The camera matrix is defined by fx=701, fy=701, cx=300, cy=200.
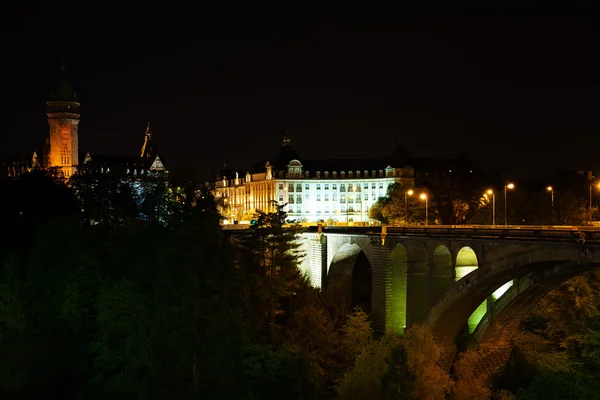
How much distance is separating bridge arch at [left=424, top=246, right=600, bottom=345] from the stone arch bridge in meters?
0.05

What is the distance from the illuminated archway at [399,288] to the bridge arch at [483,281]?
6774 mm

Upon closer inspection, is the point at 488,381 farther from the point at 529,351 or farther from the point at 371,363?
the point at 371,363

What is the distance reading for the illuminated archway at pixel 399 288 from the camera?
5619 centimetres

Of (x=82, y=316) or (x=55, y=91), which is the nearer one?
(x=82, y=316)

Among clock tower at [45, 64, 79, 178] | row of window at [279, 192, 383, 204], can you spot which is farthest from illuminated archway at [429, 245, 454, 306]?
row of window at [279, 192, 383, 204]

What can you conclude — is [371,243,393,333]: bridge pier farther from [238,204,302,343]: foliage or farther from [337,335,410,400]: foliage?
[337,335,410,400]: foliage

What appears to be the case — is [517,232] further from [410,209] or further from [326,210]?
[326,210]

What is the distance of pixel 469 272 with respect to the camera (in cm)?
4547

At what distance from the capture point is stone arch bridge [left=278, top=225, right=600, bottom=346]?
122 feet

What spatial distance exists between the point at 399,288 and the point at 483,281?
15.4 meters

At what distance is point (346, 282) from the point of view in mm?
79312

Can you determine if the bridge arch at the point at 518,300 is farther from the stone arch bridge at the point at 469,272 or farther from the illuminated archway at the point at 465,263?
the illuminated archway at the point at 465,263

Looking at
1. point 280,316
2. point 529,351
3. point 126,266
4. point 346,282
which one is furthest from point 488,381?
point 346,282

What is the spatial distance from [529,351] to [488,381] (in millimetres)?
3333
